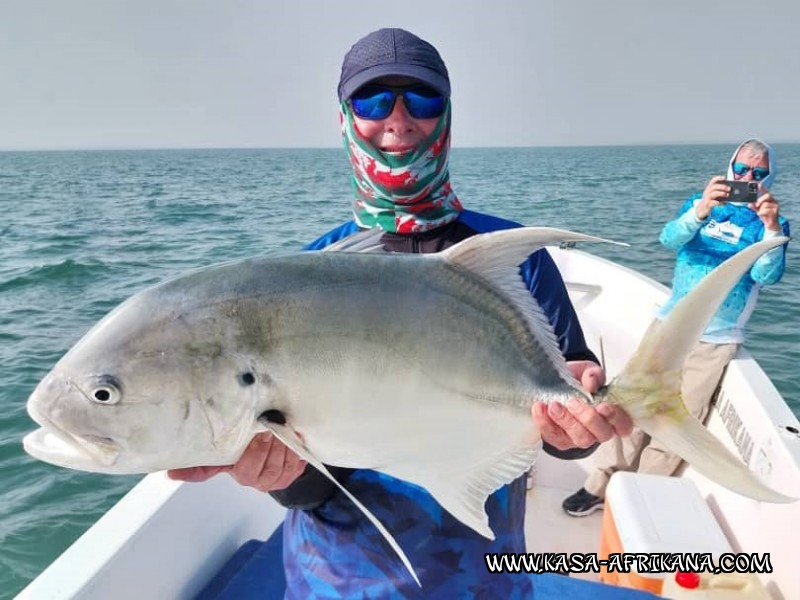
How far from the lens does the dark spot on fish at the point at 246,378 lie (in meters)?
1.25

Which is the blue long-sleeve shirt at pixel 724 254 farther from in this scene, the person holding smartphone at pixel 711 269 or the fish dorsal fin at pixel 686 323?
the fish dorsal fin at pixel 686 323

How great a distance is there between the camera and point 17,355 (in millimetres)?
7941

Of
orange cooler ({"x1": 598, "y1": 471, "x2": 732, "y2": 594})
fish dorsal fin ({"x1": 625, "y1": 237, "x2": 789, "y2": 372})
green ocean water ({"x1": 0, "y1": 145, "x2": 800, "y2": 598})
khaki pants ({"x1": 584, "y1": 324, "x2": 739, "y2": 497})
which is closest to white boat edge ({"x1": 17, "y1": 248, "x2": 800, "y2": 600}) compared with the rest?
khaki pants ({"x1": 584, "y1": 324, "x2": 739, "y2": 497})

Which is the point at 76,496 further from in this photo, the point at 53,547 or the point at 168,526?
the point at 168,526

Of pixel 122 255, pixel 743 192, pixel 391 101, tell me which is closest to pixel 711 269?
pixel 743 192

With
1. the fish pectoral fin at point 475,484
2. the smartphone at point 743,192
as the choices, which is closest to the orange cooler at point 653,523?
the fish pectoral fin at point 475,484

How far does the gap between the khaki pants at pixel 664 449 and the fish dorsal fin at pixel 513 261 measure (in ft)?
8.80

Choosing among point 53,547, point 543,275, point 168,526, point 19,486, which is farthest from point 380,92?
point 19,486

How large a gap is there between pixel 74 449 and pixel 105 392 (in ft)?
0.41

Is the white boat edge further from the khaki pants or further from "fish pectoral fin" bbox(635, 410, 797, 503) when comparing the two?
"fish pectoral fin" bbox(635, 410, 797, 503)

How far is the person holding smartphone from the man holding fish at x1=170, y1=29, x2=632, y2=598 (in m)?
2.34

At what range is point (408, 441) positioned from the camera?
1.38 metres

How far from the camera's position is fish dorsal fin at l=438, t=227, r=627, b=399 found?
4.46ft

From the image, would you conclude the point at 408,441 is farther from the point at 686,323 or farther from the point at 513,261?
the point at 686,323
